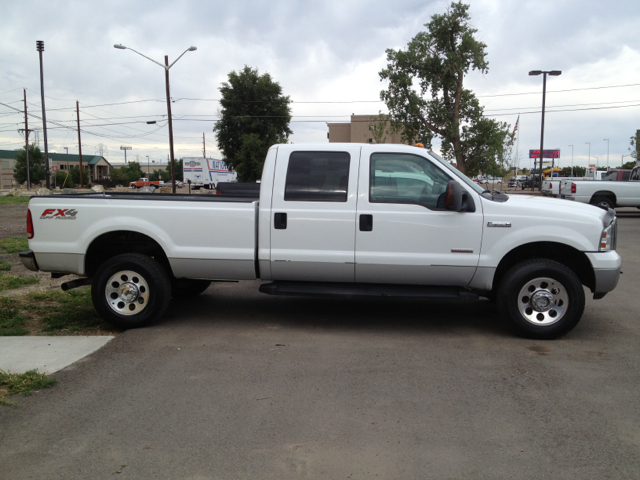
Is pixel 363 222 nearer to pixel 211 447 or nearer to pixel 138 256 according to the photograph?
pixel 138 256

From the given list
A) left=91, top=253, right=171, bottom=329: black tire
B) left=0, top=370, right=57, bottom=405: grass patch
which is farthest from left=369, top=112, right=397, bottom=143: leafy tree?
left=0, top=370, right=57, bottom=405: grass patch

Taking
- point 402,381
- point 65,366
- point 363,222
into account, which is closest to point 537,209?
point 363,222

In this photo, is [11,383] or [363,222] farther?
[363,222]

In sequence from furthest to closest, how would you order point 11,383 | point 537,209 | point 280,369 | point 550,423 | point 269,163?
point 269,163 → point 537,209 → point 280,369 → point 11,383 → point 550,423

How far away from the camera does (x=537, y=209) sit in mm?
5746

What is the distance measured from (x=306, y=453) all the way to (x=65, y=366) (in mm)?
2738

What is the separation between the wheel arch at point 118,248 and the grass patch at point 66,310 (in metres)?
0.60

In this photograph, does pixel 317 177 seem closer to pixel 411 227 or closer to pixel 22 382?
pixel 411 227

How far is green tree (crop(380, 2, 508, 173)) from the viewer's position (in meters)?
29.9

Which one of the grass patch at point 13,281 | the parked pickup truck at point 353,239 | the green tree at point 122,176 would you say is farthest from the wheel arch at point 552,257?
the green tree at point 122,176

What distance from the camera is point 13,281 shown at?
8.72 m

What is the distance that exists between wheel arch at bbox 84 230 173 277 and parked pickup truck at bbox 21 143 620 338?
3 cm

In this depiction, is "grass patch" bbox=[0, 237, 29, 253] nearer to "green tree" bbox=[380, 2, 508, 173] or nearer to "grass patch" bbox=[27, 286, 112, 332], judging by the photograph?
"grass patch" bbox=[27, 286, 112, 332]

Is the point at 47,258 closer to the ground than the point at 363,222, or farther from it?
closer to the ground
